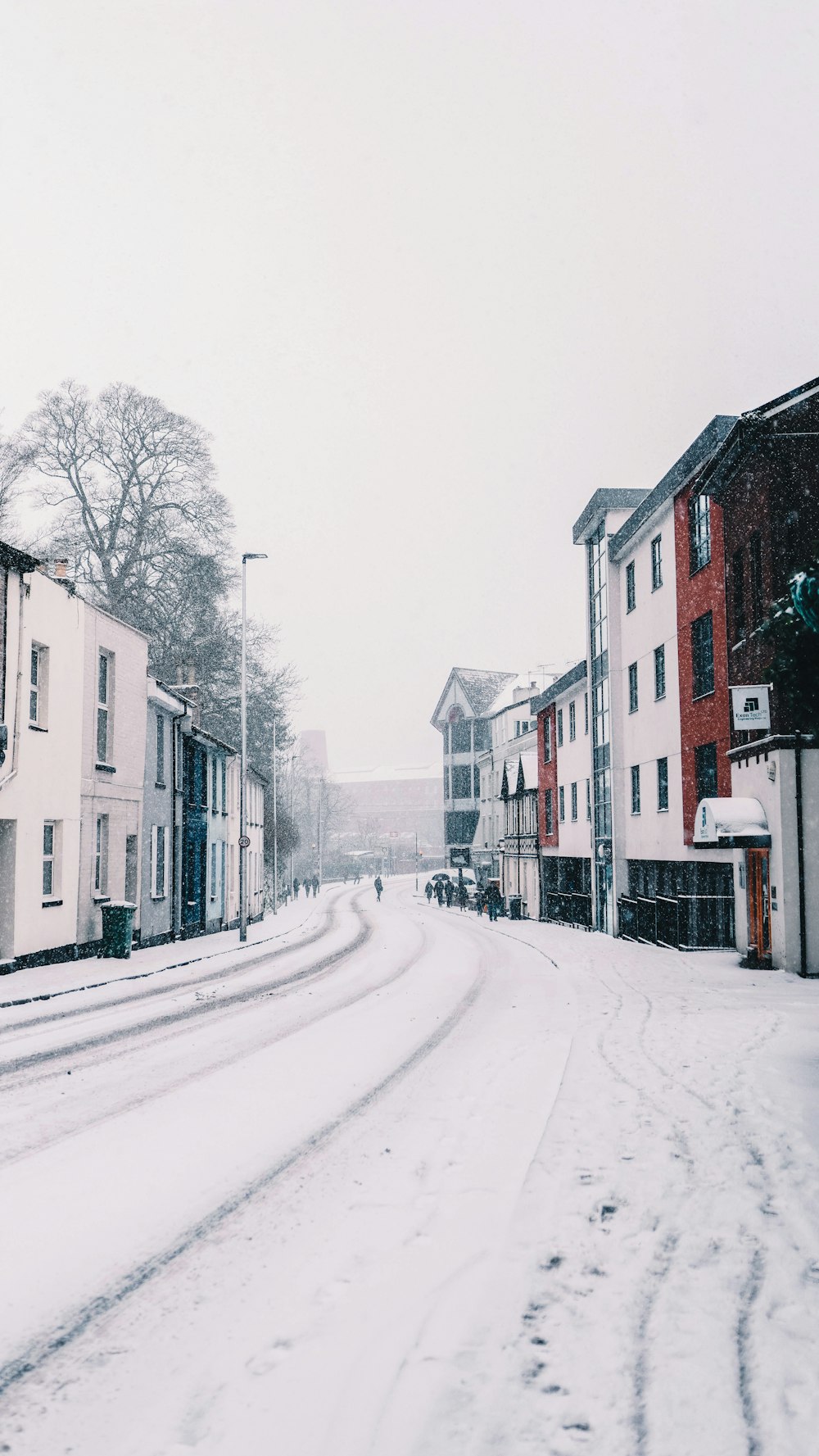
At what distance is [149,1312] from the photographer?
15.5 ft

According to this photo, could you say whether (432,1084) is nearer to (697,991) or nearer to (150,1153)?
(150,1153)

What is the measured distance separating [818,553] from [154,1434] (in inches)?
278

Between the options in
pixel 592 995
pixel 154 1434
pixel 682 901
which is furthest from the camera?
pixel 682 901

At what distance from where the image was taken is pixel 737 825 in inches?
706

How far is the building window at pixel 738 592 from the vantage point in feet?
66.1

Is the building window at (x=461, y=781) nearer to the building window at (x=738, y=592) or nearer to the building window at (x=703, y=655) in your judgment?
the building window at (x=703, y=655)

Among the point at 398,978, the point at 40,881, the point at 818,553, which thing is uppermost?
the point at 818,553

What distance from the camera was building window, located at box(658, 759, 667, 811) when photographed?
26672mm

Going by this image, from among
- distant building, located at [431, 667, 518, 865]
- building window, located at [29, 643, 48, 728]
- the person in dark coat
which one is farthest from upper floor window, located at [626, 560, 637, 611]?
distant building, located at [431, 667, 518, 865]

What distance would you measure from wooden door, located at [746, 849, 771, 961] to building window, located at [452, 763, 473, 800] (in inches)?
2506

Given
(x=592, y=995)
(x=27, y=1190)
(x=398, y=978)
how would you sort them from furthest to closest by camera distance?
1. (x=398, y=978)
2. (x=592, y=995)
3. (x=27, y=1190)

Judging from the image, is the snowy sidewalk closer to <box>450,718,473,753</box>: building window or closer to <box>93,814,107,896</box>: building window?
<box>93,814,107,896</box>: building window

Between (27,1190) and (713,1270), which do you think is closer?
(713,1270)

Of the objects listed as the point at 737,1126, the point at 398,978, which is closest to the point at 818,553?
the point at 737,1126
